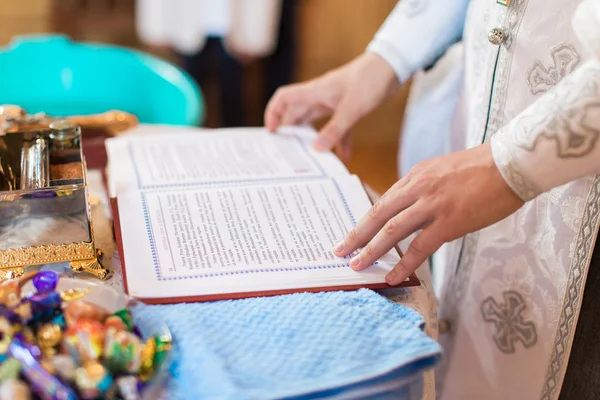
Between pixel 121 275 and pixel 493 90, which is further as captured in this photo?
pixel 493 90

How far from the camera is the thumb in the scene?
0.99m

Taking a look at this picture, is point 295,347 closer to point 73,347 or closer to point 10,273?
point 73,347

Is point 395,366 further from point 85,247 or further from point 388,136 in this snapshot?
point 388,136

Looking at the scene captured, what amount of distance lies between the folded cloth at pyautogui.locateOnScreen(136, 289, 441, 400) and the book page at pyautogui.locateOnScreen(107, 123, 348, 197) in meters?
0.25

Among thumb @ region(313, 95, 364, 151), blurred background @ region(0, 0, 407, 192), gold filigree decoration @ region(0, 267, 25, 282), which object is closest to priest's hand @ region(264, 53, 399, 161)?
thumb @ region(313, 95, 364, 151)

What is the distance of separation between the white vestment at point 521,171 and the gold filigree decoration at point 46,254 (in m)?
0.42

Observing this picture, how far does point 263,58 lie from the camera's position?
9.04 feet

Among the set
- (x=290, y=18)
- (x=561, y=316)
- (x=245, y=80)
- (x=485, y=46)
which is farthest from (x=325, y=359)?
(x=245, y=80)

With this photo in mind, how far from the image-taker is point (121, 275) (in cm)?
70

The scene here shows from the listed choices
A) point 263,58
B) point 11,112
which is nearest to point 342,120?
point 11,112

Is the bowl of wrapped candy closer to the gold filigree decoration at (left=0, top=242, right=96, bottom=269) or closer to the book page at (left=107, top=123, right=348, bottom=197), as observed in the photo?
the gold filigree decoration at (left=0, top=242, right=96, bottom=269)

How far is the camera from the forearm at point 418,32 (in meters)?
0.98

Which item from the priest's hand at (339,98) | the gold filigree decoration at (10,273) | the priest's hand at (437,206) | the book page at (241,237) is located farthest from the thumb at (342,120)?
the gold filigree decoration at (10,273)

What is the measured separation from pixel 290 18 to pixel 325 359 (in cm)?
215
